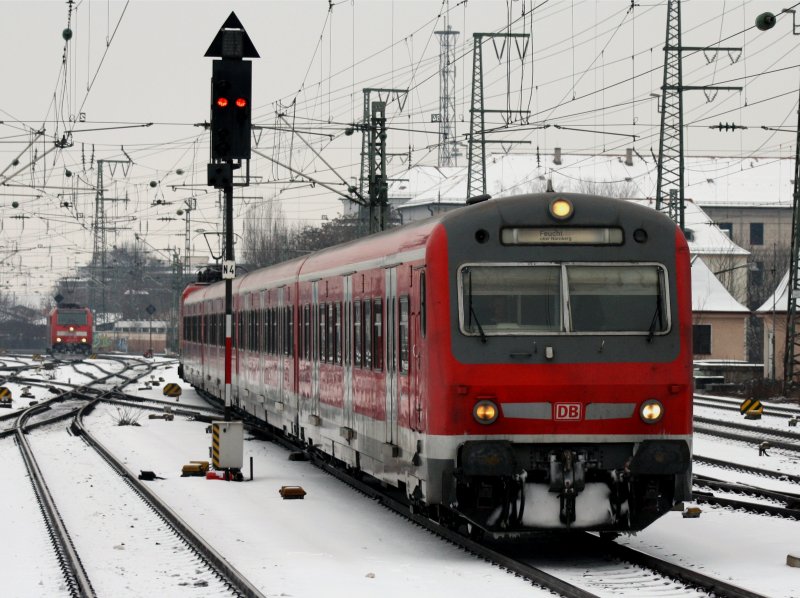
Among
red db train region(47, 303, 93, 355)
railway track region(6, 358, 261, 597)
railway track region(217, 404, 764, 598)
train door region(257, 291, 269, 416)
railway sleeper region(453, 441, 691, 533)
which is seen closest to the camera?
railway track region(217, 404, 764, 598)

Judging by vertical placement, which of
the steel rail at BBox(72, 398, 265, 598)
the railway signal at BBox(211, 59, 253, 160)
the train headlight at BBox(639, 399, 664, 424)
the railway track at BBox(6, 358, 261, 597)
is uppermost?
the railway signal at BBox(211, 59, 253, 160)

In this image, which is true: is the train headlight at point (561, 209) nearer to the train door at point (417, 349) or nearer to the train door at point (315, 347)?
the train door at point (417, 349)

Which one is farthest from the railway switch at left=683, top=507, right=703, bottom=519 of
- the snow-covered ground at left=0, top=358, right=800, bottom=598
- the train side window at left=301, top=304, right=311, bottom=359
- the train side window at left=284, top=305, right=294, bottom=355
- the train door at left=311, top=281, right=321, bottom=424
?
the train side window at left=284, top=305, right=294, bottom=355

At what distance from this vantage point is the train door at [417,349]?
12.4m

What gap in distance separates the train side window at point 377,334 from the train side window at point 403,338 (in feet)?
3.20

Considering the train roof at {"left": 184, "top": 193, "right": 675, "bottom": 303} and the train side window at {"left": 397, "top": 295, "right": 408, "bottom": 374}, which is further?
the train side window at {"left": 397, "top": 295, "right": 408, "bottom": 374}

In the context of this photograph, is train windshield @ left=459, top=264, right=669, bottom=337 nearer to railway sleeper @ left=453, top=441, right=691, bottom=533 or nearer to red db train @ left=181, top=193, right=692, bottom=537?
red db train @ left=181, top=193, right=692, bottom=537

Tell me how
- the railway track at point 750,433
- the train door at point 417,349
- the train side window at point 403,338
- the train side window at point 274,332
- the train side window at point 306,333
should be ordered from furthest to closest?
the railway track at point 750,433
the train side window at point 274,332
the train side window at point 306,333
the train side window at point 403,338
the train door at point 417,349

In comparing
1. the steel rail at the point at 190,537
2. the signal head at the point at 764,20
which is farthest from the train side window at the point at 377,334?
the signal head at the point at 764,20

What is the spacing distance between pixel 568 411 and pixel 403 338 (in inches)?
85.3

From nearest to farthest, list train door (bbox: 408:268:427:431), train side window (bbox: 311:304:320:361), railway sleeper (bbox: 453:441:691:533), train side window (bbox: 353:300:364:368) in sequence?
railway sleeper (bbox: 453:441:691:533), train door (bbox: 408:268:427:431), train side window (bbox: 353:300:364:368), train side window (bbox: 311:304:320:361)

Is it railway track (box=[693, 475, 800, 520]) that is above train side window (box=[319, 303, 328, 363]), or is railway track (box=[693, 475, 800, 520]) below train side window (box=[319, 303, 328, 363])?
below

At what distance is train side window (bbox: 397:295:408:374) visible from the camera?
43.3 feet

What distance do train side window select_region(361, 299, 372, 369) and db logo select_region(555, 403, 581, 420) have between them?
147 inches
